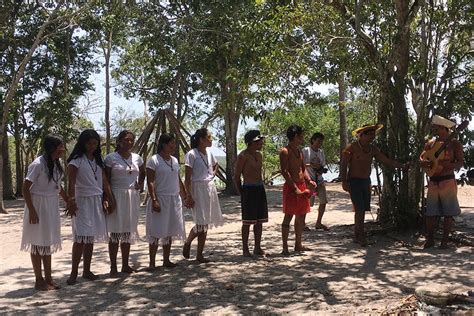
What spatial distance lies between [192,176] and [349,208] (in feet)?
23.3

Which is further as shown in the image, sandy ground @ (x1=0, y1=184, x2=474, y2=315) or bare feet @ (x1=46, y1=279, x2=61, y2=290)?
bare feet @ (x1=46, y1=279, x2=61, y2=290)

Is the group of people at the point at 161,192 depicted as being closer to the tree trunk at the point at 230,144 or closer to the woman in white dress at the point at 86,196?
the woman in white dress at the point at 86,196

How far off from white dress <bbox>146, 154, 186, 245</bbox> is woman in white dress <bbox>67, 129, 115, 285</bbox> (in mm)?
620

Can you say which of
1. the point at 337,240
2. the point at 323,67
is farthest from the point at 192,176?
the point at 323,67

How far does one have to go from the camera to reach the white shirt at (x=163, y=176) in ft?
20.5

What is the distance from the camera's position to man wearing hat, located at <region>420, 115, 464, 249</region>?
6.91 metres

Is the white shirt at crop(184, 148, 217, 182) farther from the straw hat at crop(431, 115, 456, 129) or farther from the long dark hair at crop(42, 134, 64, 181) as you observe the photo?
the straw hat at crop(431, 115, 456, 129)

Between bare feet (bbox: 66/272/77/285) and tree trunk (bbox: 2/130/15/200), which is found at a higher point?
tree trunk (bbox: 2/130/15/200)

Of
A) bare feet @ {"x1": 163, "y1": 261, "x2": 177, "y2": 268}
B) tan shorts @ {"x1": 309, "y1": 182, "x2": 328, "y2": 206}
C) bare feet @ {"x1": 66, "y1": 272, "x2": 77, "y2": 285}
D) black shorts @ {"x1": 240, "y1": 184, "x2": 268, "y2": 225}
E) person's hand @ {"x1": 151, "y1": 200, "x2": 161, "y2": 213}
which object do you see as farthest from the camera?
tan shorts @ {"x1": 309, "y1": 182, "x2": 328, "y2": 206}

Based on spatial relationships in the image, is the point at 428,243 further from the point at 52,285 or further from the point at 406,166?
the point at 52,285

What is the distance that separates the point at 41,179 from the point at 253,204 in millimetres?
2665

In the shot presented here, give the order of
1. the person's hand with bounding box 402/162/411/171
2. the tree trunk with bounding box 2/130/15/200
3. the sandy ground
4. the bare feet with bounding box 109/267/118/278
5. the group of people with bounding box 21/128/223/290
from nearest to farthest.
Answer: the sandy ground → the group of people with bounding box 21/128/223/290 → the bare feet with bounding box 109/267/118/278 → the person's hand with bounding box 402/162/411/171 → the tree trunk with bounding box 2/130/15/200

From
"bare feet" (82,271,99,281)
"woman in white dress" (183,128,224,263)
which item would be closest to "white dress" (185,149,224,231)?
"woman in white dress" (183,128,224,263)

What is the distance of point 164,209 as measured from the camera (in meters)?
6.21
